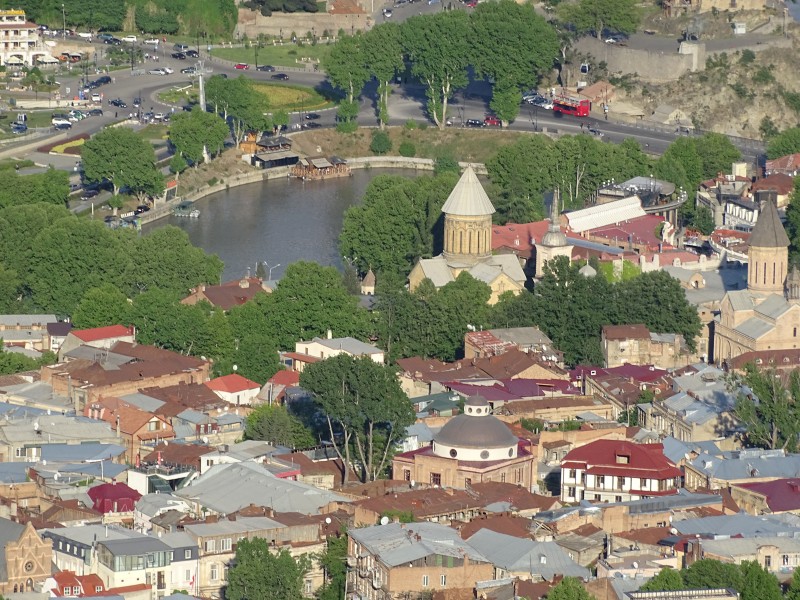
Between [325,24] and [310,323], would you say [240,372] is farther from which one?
[325,24]

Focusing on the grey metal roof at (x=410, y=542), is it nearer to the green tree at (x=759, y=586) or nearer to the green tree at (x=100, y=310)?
the green tree at (x=759, y=586)

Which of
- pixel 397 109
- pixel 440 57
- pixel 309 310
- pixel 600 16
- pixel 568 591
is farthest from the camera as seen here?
pixel 600 16

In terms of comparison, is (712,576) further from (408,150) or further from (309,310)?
(408,150)

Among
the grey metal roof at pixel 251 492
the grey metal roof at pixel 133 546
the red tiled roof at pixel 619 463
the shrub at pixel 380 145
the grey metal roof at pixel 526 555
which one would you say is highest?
the red tiled roof at pixel 619 463

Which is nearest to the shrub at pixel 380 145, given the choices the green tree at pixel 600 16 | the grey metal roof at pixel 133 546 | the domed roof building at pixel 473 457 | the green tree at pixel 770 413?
the green tree at pixel 600 16

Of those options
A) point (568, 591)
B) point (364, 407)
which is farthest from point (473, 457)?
point (568, 591)

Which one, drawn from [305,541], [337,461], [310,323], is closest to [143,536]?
[305,541]
